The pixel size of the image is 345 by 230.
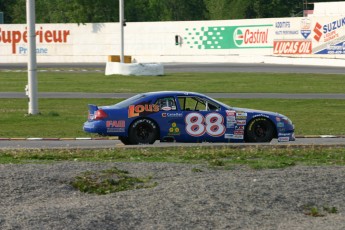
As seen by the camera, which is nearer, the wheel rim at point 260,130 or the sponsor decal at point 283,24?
the wheel rim at point 260,130

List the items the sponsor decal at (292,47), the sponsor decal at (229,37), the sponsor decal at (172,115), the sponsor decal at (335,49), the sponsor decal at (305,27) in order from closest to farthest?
the sponsor decal at (172,115)
the sponsor decal at (335,49)
the sponsor decal at (305,27)
the sponsor decal at (292,47)
the sponsor decal at (229,37)

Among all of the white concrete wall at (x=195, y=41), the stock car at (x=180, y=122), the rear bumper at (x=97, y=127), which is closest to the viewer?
the rear bumper at (x=97, y=127)

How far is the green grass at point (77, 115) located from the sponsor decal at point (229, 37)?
1147 inches

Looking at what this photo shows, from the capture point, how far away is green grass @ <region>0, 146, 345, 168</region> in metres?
14.8

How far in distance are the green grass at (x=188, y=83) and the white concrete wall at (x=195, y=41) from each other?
11276 millimetres

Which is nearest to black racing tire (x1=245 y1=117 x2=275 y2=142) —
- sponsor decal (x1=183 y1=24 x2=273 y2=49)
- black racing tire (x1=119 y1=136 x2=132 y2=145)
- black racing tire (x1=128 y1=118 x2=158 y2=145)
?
black racing tire (x1=128 y1=118 x2=158 y2=145)

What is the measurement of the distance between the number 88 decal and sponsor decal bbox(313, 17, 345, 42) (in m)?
37.8

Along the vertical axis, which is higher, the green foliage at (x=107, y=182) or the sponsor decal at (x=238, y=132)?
the green foliage at (x=107, y=182)

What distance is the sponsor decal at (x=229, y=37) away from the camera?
60969mm

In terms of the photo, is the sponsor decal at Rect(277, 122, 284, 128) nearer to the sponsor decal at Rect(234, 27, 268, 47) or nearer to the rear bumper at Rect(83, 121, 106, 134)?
the rear bumper at Rect(83, 121, 106, 134)

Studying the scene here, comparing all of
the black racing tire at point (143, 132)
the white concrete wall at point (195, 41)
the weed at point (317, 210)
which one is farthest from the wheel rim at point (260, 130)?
the white concrete wall at point (195, 41)

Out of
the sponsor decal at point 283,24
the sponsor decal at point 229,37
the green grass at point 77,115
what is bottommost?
the green grass at point 77,115

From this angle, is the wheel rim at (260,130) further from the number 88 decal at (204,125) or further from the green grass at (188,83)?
the green grass at (188,83)

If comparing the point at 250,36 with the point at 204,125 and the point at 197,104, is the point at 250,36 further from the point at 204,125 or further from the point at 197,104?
the point at 204,125
